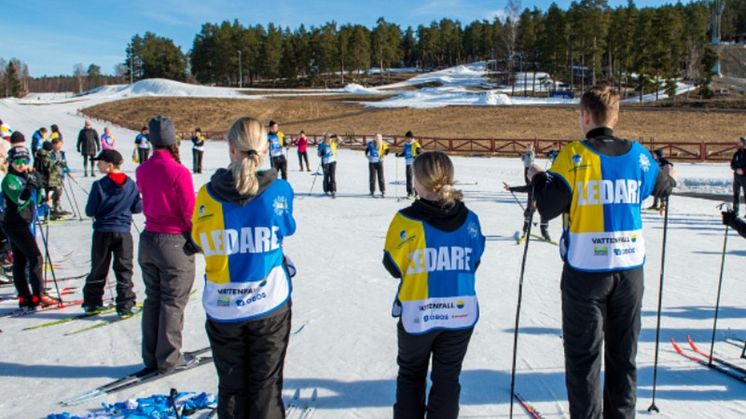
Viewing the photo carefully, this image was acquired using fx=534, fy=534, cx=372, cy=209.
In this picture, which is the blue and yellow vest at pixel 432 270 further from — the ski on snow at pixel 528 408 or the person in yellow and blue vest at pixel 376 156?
the person in yellow and blue vest at pixel 376 156

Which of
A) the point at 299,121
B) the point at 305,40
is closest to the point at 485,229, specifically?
the point at 299,121

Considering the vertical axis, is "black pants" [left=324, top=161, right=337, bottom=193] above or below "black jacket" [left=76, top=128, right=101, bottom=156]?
below

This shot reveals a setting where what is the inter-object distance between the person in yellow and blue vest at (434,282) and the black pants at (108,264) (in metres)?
3.65

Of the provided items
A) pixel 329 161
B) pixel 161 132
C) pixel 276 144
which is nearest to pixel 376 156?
pixel 329 161

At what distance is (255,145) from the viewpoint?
2.95 meters

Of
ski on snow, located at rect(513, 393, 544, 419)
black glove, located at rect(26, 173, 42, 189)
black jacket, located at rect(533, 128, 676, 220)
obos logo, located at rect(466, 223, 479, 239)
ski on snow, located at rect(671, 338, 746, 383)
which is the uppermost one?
black jacket, located at rect(533, 128, 676, 220)

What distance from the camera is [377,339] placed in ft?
17.0

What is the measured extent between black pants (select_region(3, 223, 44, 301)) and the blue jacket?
912mm

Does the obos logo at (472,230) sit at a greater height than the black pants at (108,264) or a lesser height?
greater

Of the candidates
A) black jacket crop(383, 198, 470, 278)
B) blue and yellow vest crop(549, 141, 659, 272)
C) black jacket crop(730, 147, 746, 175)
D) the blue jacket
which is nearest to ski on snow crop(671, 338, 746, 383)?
blue and yellow vest crop(549, 141, 659, 272)

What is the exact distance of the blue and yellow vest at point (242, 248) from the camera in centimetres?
290

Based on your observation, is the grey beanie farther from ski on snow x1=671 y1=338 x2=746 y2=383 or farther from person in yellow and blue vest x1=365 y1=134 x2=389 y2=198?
person in yellow and blue vest x1=365 y1=134 x2=389 y2=198

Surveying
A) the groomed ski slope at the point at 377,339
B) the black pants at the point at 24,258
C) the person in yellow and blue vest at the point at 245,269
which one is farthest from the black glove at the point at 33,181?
the person in yellow and blue vest at the point at 245,269

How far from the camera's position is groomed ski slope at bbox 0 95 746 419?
13.2ft
